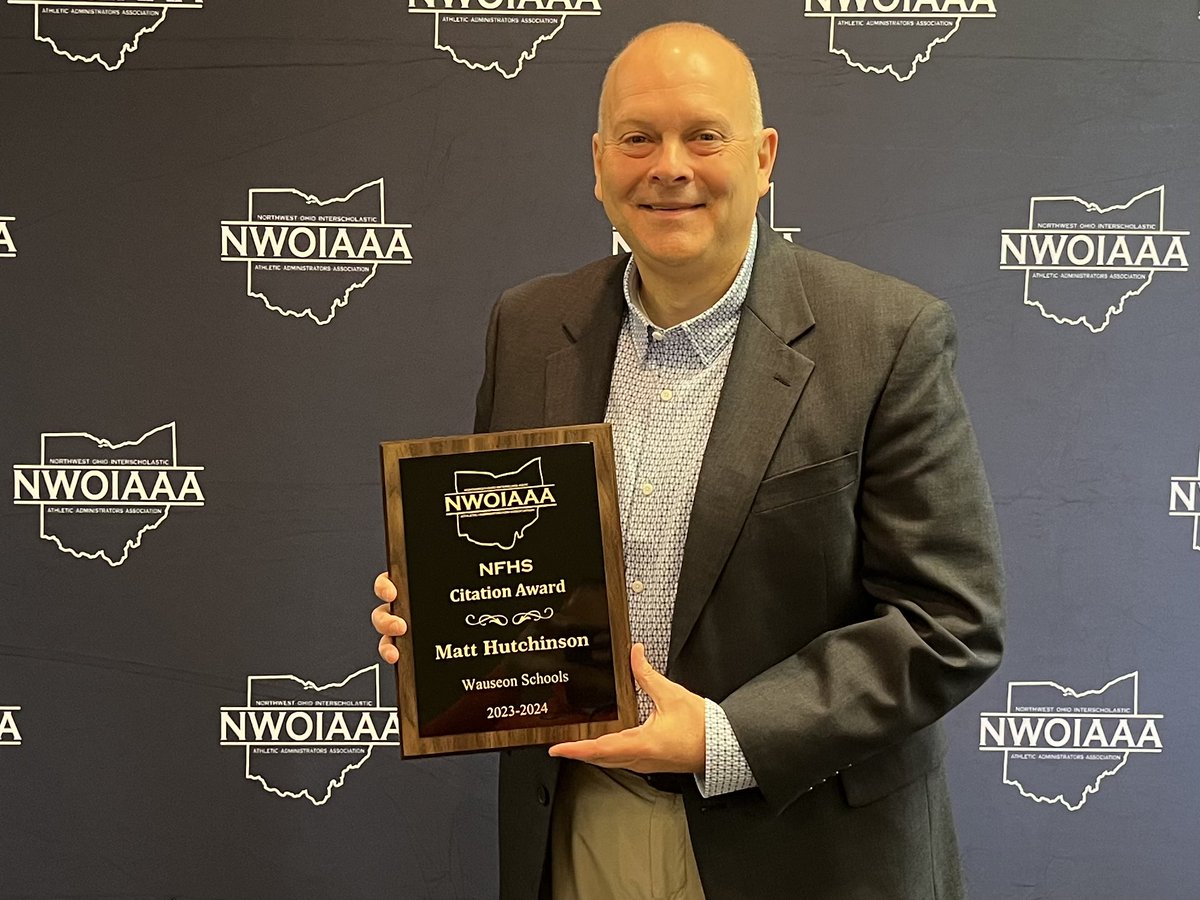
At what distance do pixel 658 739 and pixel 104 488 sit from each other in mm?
1558

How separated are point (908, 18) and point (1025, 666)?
1329 millimetres

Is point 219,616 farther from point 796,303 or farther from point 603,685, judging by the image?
point 796,303

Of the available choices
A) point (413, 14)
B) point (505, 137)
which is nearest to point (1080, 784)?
point (505, 137)

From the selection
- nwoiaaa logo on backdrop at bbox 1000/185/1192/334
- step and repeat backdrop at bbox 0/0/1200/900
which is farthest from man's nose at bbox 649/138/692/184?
nwoiaaa logo on backdrop at bbox 1000/185/1192/334

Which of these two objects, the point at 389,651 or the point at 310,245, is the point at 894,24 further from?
the point at 389,651

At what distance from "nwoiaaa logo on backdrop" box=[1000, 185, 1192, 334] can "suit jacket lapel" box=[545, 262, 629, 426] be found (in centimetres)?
110

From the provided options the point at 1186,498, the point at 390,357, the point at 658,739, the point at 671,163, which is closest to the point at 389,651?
the point at 658,739

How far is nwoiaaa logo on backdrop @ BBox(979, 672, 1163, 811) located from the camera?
246 centimetres

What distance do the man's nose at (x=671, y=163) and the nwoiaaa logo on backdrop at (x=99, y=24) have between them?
1.33 m

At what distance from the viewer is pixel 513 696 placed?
1.43 meters

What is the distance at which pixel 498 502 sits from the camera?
142 cm

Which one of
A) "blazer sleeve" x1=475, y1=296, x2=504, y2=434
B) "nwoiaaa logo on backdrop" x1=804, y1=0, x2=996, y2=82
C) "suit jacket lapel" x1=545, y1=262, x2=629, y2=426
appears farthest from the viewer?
"nwoiaaa logo on backdrop" x1=804, y1=0, x2=996, y2=82

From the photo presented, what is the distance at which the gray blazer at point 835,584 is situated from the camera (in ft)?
4.57

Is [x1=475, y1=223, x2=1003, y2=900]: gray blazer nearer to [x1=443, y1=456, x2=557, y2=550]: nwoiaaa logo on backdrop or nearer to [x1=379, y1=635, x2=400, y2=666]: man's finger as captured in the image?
[x1=443, y1=456, x2=557, y2=550]: nwoiaaa logo on backdrop
